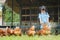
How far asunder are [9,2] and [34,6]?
4.73 feet

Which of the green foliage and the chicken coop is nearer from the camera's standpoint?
the green foliage

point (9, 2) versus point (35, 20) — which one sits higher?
point (9, 2)

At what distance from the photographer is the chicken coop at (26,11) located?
1322 cm

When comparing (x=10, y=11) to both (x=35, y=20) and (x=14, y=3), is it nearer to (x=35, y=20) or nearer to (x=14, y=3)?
(x=14, y=3)

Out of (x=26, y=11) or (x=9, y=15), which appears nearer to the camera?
(x=9, y=15)

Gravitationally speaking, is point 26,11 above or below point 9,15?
above

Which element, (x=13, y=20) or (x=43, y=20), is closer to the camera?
(x=43, y=20)

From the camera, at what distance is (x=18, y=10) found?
13633 millimetres

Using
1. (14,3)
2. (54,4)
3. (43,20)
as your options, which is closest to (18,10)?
(14,3)

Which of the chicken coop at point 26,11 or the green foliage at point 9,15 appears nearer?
the green foliage at point 9,15

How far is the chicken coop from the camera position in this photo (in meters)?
13.2

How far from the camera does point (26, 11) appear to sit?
13.7m

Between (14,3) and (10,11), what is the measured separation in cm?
51

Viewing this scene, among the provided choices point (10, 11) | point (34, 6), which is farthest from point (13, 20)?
point (34, 6)
